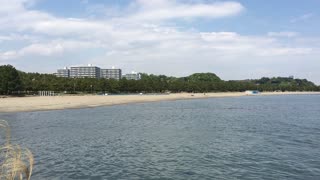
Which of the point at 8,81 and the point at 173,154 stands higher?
the point at 8,81

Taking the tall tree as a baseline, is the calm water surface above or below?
below

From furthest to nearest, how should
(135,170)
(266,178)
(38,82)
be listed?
1. (38,82)
2. (135,170)
3. (266,178)

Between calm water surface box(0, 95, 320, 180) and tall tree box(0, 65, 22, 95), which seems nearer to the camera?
calm water surface box(0, 95, 320, 180)

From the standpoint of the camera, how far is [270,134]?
131ft

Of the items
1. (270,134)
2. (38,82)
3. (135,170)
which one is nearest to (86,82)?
(38,82)

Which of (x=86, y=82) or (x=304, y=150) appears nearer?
(x=304, y=150)

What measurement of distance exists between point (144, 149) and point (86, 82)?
15306 cm

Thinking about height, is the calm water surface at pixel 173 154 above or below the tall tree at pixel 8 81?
below

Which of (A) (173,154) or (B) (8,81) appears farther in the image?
(B) (8,81)

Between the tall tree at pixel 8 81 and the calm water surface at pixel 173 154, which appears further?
the tall tree at pixel 8 81

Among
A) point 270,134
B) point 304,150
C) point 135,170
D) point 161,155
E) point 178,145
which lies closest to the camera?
point 135,170

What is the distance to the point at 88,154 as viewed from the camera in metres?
27.1

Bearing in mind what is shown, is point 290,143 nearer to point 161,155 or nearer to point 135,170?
point 161,155

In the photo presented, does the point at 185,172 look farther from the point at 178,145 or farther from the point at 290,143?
the point at 290,143
